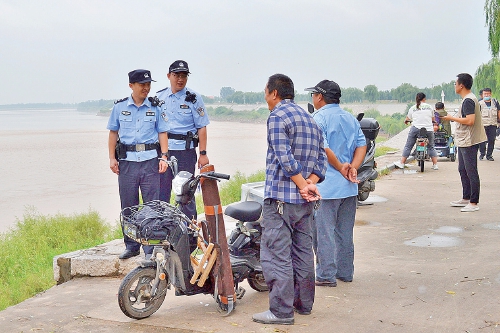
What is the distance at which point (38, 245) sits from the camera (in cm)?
1186

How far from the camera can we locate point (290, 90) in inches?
202

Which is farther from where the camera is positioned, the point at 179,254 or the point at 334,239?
the point at 334,239

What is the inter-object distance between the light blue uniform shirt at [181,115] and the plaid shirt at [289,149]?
2.45 metres

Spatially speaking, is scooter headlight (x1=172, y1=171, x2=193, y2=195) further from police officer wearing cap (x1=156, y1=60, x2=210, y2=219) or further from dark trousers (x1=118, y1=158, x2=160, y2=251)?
police officer wearing cap (x1=156, y1=60, x2=210, y2=219)

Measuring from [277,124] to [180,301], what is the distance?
1.80 metres

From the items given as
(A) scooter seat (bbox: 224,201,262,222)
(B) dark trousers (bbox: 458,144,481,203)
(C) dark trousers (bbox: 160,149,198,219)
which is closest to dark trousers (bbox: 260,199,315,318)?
(A) scooter seat (bbox: 224,201,262,222)

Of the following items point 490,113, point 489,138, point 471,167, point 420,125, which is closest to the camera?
point 471,167

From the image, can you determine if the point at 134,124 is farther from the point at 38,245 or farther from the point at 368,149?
the point at 38,245

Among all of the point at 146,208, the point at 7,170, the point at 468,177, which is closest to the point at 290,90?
the point at 146,208

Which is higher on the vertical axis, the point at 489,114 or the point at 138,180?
the point at 489,114

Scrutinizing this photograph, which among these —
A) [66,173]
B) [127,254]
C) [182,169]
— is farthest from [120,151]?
[66,173]

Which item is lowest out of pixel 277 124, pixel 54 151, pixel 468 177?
pixel 54 151

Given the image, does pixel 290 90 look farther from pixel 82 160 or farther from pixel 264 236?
Result: pixel 82 160

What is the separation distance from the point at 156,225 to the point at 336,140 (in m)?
1.74
